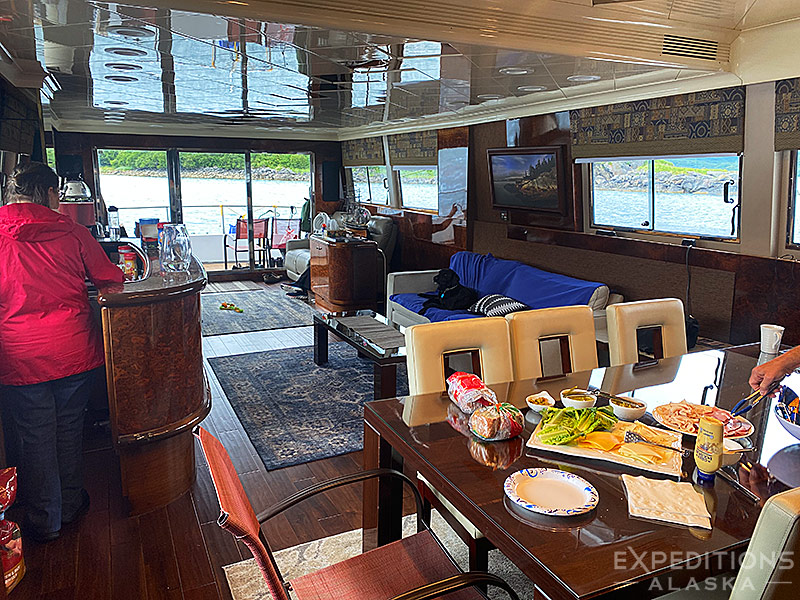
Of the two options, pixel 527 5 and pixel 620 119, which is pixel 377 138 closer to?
pixel 620 119

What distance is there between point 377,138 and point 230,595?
7.09m

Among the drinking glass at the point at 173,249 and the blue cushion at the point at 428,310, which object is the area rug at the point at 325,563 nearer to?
the drinking glass at the point at 173,249

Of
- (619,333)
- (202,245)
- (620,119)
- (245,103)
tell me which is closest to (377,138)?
(245,103)

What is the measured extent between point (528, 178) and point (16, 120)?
157 inches

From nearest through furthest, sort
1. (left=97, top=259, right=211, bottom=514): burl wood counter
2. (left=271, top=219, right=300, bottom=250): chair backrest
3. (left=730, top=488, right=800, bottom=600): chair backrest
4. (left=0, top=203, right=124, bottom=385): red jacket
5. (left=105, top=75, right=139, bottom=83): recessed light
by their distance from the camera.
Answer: (left=730, top=488, right=800, bottom=600): chair backrest < (left=0, top=203, right=124, bottom=385): red jacket < (left=97, top=259, right=211, bottom=514): burl wood counter < (left=105, top=75, right=139, bottom=83): recessed light < (left=271, top=219, right=300, bottom=250): chair backrest

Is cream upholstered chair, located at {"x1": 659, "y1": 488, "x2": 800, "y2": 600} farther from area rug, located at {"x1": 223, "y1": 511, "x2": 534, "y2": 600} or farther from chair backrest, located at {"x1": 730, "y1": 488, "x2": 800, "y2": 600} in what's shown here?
area rug, located at {"x1": 223, "y1": 511, "x2": 534, "y2": 600}

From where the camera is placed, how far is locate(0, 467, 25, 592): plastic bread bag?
2.35 meters

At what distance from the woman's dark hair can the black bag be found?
369 centimetres

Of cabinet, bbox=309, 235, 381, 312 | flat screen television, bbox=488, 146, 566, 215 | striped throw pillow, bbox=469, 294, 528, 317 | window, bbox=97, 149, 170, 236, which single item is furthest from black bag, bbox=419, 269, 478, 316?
window, bbox=97, 149, 170, 236

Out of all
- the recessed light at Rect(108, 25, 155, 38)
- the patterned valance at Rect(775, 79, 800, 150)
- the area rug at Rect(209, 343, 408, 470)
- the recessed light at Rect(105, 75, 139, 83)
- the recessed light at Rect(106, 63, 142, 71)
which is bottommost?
the area rug at Rect(209, 343, 408, 470)

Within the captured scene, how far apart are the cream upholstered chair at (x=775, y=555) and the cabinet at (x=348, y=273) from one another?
646cm

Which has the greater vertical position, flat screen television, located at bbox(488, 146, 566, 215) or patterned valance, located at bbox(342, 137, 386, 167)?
patterned valance, located at bbox(342, 137, 386, 167)

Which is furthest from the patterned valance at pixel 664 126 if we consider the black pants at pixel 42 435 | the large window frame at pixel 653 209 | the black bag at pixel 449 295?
the black pants at pixel 42 435

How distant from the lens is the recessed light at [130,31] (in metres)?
2.86
